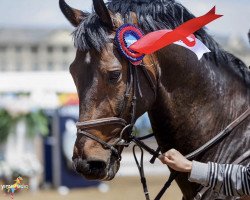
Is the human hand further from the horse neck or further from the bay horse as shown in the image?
the horse neck

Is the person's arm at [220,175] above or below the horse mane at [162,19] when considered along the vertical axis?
below

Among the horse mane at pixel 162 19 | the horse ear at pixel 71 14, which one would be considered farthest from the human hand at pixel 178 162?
the horse ear at pixel 71 14

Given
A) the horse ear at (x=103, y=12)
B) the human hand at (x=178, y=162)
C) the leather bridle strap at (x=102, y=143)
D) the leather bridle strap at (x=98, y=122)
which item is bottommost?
the human hand at (x=178, y=162)

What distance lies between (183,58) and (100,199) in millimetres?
9751

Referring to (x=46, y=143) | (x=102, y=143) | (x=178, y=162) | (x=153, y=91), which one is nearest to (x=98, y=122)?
(x=102, y=143)

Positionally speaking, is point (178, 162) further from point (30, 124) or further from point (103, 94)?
point (30, 124)

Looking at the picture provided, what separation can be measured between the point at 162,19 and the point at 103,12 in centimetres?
44

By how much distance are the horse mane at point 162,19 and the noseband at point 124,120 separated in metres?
→ 0.29

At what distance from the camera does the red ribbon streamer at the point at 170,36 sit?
353 cm

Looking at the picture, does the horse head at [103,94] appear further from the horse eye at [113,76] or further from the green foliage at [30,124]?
the green foliage at [30,124]

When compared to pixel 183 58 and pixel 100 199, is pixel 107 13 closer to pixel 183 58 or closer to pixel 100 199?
pixel 183 58

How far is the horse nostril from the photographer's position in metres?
3.36

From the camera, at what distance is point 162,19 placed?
3809mm

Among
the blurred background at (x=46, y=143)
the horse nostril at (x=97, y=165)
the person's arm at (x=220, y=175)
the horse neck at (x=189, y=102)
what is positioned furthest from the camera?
the blurred background at (x=46, y=143)
